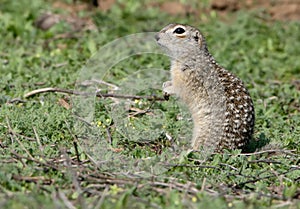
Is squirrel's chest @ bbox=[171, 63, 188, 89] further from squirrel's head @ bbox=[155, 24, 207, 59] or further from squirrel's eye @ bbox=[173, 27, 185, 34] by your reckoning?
squirrel's eye @ bbox=[173, 27, 185, 34]

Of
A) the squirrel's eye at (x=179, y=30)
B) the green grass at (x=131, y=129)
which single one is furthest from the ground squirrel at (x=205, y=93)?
the green grass at (x=131, y=129)

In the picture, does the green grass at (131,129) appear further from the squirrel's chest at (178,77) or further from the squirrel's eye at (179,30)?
the squirrel's eye at (179,30)

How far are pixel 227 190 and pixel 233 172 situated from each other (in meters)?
0.52

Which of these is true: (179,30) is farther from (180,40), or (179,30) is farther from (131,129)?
(131,129)

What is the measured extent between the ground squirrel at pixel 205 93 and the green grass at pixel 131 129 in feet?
0.68

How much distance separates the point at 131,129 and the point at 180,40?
96 centimetres

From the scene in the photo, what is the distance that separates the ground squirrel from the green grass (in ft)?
0.68

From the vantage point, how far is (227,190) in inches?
219

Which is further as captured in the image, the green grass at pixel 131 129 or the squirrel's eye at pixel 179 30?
the squirrel's eye at pixel 179 30

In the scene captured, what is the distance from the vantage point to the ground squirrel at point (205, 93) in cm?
651

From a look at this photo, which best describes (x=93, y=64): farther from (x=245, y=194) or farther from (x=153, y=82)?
(x=245, y=194)

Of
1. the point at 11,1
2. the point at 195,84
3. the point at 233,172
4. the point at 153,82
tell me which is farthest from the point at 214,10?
the point at 233,172

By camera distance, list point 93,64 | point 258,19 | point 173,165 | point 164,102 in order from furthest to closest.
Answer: point 258,19, point 93,64, point 164,102, point 173,165

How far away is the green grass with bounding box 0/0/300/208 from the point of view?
535cm
